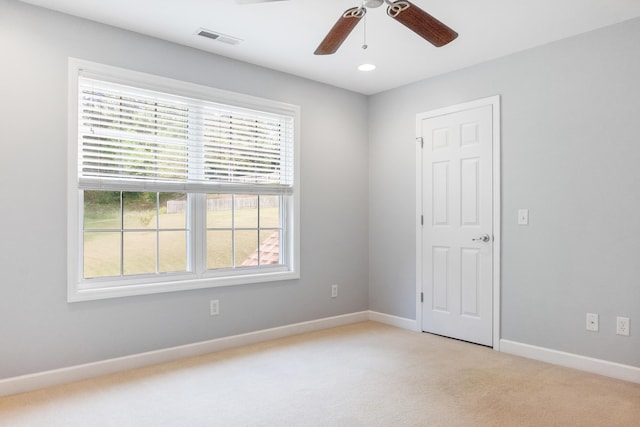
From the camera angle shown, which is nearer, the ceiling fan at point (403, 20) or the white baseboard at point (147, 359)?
the ceiling fan at point (403, 20)

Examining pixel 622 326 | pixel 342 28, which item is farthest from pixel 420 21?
pixel 622 326

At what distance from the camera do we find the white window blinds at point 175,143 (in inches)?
125

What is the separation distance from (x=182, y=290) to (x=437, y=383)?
208 cm

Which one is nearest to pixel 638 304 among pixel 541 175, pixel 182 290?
pixel 541 175

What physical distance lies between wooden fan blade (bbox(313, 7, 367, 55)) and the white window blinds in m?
1.44

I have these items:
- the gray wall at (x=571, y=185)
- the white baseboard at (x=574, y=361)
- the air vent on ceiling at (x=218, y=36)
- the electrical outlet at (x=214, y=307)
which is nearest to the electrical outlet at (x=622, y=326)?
the gray wall at (x=571, y=185)

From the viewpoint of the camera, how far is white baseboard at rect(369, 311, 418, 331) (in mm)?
4470

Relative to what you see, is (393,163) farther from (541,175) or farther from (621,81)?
(621,81)

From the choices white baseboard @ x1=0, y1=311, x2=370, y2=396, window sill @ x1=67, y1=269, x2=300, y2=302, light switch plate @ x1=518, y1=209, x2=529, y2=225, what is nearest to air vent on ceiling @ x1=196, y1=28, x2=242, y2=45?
window sill @ x1=67, y1=269, x2=300, y2=302

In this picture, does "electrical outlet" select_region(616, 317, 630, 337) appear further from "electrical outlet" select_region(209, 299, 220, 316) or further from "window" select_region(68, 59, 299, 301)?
"electrical outlet" select_region(209, 299, 220, 316)

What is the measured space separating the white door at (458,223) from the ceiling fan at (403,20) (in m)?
1.68

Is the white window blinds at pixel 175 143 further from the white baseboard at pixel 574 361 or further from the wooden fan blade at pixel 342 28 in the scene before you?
the white baseboard at pixel 574 361

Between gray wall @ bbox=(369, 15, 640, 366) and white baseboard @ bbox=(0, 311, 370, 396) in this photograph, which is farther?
gray wall @ bbox=(369, 15, 640, 366)

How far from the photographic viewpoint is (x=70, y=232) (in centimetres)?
301
